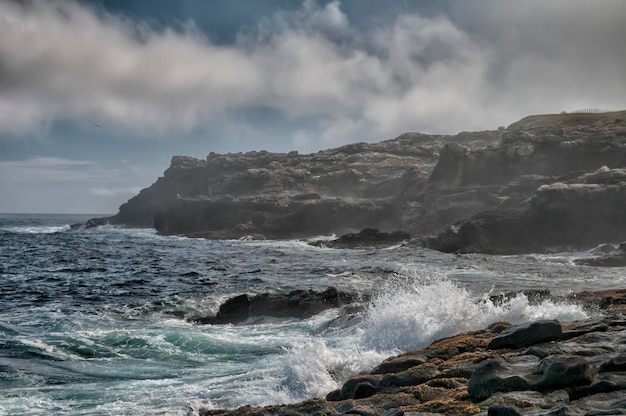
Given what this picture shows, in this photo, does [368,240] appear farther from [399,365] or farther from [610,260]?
[399,365]

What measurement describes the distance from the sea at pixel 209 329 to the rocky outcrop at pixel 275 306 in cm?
89

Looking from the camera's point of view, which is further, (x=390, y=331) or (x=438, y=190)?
(x=438, y=190)

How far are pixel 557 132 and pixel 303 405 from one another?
3265 inches

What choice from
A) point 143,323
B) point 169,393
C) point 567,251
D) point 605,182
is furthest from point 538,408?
point 605,182

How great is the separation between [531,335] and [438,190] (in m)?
73.8

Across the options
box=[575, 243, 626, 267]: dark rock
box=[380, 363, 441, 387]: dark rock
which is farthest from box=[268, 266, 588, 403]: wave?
box=[575, 243, 626, 267]: dark rock

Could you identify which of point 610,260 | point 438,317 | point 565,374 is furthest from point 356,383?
point 610,260

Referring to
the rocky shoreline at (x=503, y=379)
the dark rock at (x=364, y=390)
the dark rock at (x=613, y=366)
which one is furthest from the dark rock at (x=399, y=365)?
the dark rock at (x=613, y=366)

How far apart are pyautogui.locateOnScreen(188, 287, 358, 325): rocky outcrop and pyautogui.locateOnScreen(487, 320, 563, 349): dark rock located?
→ 1437 cm

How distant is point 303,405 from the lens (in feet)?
32.9

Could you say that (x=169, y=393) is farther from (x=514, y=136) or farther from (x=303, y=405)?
(x=514, y=136)

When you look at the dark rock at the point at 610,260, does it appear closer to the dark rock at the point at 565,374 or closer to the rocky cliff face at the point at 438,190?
the rocky cliff face at the point at 438,190

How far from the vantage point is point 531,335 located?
1173 cm

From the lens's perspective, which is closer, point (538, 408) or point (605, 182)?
point (538, 408)
